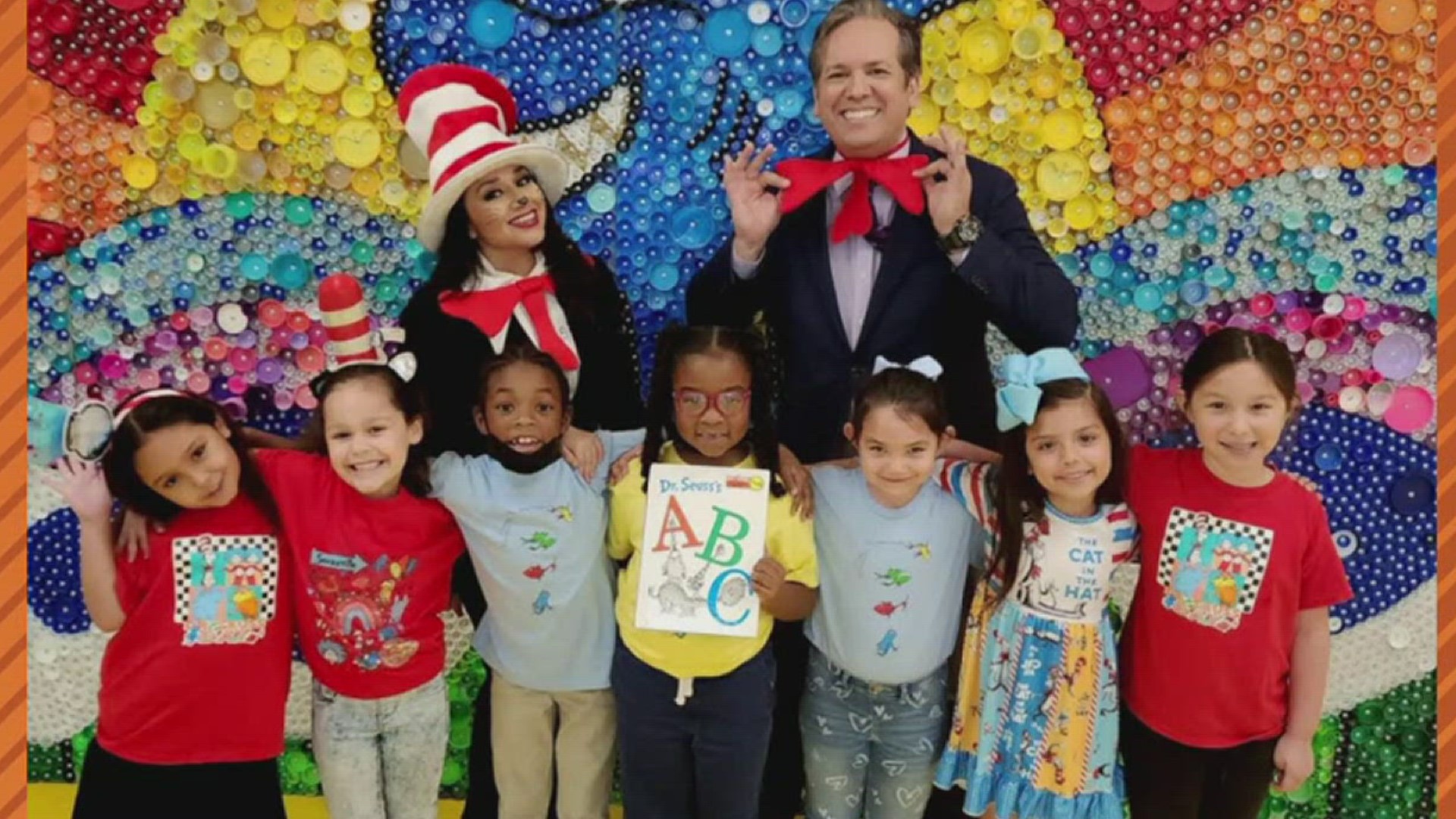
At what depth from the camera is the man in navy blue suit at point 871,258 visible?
229 centimetres

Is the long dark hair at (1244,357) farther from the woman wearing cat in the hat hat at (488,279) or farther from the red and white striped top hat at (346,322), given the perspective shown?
the red and white striped top hat at (346,322)

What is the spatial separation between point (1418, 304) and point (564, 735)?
7.31 ft

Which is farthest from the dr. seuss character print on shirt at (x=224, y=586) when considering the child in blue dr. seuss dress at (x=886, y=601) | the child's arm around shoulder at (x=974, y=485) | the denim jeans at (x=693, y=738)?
the child's arm around shoulder at (x=974, y=485)

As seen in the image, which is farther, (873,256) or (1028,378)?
(873,256)

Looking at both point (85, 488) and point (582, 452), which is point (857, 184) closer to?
point (582, 452)

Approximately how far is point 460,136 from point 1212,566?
178 cm

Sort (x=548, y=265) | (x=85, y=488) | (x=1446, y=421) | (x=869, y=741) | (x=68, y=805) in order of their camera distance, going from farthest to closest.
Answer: (x=68, y=805) → (x=1446, y=421) → (x=548, y=265) → (x=869, y=741) → (x=85, y=488)

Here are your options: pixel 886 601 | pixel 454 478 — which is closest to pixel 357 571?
pixel 454 478

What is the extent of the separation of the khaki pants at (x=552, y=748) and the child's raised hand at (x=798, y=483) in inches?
22.4

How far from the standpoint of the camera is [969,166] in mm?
2443

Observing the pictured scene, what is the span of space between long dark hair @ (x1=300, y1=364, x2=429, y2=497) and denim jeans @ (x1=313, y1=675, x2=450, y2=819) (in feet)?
1.41

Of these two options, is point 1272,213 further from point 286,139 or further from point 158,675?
point 158,675

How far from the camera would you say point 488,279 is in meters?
2.45

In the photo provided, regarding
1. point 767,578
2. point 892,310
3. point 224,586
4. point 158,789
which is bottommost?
point 158,789
